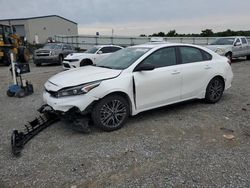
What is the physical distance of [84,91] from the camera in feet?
13.4

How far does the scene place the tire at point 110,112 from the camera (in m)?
4.21

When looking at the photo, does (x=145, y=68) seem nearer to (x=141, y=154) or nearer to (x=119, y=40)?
(x=141, y=154)

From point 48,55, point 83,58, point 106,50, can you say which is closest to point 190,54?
point 83,58

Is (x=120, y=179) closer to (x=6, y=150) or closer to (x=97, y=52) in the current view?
(x=6, y=150)

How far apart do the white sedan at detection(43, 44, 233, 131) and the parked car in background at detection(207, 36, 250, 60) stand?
30.0 feet

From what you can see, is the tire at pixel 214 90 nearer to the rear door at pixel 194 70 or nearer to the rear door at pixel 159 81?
the rear door at pixel 194 70

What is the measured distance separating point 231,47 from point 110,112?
1272cm

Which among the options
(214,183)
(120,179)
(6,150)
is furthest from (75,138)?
(214,183)

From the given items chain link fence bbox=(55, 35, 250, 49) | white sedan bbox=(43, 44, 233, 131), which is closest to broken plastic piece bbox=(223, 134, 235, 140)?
white sedan bbox=(43, 44, 233, 131)

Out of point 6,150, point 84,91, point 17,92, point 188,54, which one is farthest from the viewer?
point 17,92

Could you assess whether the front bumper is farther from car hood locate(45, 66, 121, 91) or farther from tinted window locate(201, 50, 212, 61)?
tinted window locate(201, 50, 212, 61)

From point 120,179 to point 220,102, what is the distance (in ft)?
13.5

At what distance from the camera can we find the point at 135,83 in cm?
449

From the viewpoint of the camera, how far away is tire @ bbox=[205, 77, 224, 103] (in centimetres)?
577
